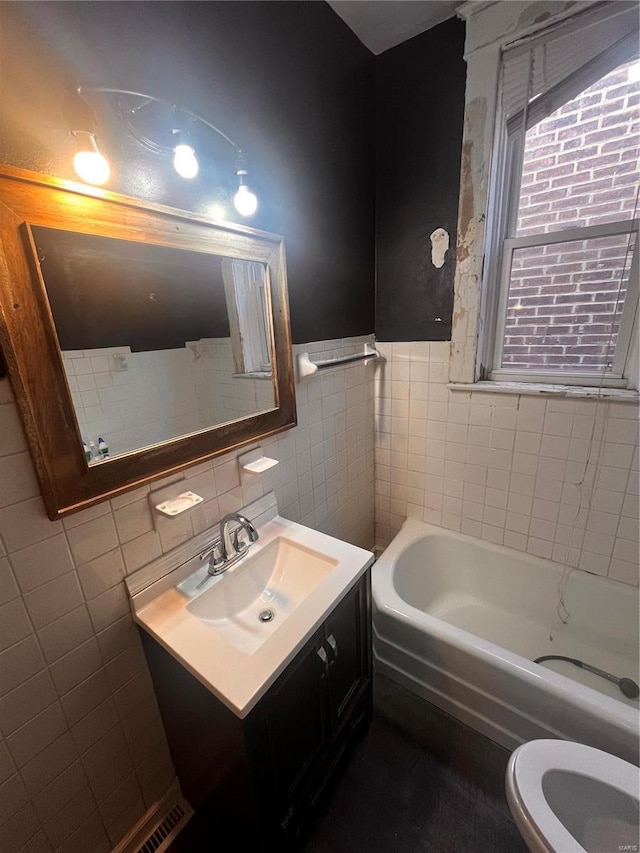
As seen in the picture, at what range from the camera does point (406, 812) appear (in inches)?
44.3

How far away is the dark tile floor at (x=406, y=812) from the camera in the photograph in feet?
3.47

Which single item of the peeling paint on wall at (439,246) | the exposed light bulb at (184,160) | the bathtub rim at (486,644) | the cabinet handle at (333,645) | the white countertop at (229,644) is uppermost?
the exposed light bulb at (184,160)

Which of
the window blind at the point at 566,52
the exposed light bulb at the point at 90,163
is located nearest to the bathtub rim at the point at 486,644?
the exposed light bulb at the point at 90,163

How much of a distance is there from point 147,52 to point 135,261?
477 millimetres

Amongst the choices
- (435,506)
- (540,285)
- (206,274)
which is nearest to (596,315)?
(540,285)

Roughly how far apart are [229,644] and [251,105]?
1541mm

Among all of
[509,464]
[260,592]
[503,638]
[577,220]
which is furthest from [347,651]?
[577,220]

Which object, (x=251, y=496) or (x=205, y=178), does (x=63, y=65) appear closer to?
(x=205, y=178)

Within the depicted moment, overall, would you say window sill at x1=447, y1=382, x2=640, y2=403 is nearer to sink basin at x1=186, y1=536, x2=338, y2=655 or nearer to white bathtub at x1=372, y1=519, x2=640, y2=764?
white bathtub at x1=372, y1=519, x2=640, y2=764

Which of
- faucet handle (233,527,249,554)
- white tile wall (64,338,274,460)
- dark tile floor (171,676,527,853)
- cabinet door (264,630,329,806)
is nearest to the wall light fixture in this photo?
white tile wall (64,338,274,460)

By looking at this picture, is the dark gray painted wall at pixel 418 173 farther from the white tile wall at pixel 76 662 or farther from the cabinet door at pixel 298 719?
the cabinet door at pixel 298 719

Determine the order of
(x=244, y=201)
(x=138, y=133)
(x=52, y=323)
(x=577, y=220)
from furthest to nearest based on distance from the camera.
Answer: (x=577, y=220) → (x=244, y=201) → (x=138, y=133) → (x=52, y=323)

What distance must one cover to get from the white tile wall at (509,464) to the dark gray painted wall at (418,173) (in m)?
0.19

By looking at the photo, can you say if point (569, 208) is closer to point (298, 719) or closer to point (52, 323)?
point (52, 323)
